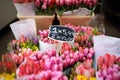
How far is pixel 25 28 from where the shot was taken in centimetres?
170

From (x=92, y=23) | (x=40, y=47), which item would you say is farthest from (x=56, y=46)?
(x=92, y=23)

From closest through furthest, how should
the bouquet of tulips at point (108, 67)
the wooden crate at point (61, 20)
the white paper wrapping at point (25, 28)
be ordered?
the bouquet of tulips at point (108, 67) → the white paper wrapping at point (25, 28) → the wooden crate at point (61, 20)

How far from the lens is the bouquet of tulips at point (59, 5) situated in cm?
236

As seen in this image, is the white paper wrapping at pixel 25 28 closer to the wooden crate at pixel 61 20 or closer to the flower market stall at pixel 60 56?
the flower market stall at pixel 60 56

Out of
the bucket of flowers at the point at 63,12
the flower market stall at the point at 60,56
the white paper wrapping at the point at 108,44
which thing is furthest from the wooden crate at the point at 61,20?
the white paper wrapping at the point at 108,44

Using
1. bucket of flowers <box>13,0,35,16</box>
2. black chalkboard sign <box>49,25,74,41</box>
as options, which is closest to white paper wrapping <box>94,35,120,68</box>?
black chalkboard sign <box>49,25,74,41</box>

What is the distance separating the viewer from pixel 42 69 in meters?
1.27

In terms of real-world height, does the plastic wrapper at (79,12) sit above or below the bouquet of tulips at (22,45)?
above

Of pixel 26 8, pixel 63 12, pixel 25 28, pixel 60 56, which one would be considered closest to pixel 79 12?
pixel 63 12

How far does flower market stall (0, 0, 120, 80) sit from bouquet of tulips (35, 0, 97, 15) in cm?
58

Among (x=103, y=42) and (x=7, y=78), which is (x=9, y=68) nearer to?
(x=7, y=78)

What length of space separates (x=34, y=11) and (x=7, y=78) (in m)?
1.25

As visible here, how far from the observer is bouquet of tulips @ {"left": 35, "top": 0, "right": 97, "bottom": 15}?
2.36m

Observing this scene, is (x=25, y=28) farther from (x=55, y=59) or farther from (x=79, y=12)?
(x=79, y=12)
